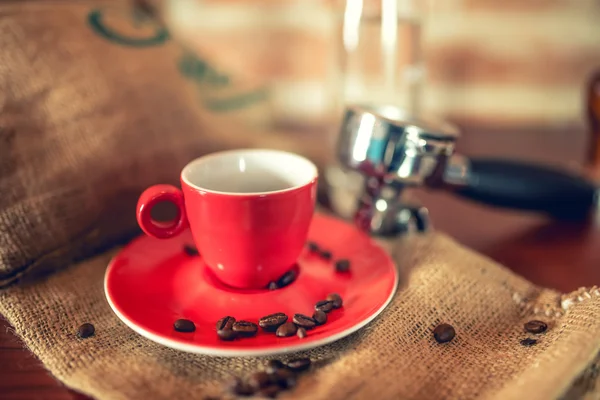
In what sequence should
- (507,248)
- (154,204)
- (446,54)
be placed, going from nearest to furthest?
(154,204) < (507,248) < (446,54)

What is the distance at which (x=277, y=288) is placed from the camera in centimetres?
45

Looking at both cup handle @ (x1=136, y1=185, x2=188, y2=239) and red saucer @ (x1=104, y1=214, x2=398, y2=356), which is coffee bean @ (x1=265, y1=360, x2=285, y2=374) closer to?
red saucer @ (x1=104, y1=214, x2=398, y2=356)

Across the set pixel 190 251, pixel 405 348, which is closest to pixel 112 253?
pixel 190 251

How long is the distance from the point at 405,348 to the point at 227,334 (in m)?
0.13

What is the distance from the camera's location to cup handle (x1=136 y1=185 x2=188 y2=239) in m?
0.43

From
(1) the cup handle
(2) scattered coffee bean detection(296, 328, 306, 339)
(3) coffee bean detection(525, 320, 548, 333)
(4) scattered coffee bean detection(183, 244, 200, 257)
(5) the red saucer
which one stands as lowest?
(4) scattered coffee bean detection(183, 244, 200, 257)

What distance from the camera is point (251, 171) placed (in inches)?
20.0

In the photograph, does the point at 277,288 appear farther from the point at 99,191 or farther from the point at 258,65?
the point at 258,65

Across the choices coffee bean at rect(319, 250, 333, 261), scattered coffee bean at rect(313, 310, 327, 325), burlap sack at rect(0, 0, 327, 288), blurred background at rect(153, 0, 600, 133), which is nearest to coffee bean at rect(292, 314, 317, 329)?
scattered coffee bean at rect(313, 310, 327, 325)

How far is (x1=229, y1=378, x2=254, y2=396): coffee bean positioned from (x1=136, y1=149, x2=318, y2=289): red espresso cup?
116 millimetres

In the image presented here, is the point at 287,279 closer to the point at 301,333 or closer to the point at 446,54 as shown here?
the point at 301,333

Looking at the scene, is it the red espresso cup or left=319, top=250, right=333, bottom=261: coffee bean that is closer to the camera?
the red espresso cup

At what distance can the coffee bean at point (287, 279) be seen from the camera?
0.46 meters

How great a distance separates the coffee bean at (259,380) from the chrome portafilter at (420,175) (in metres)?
0.25
